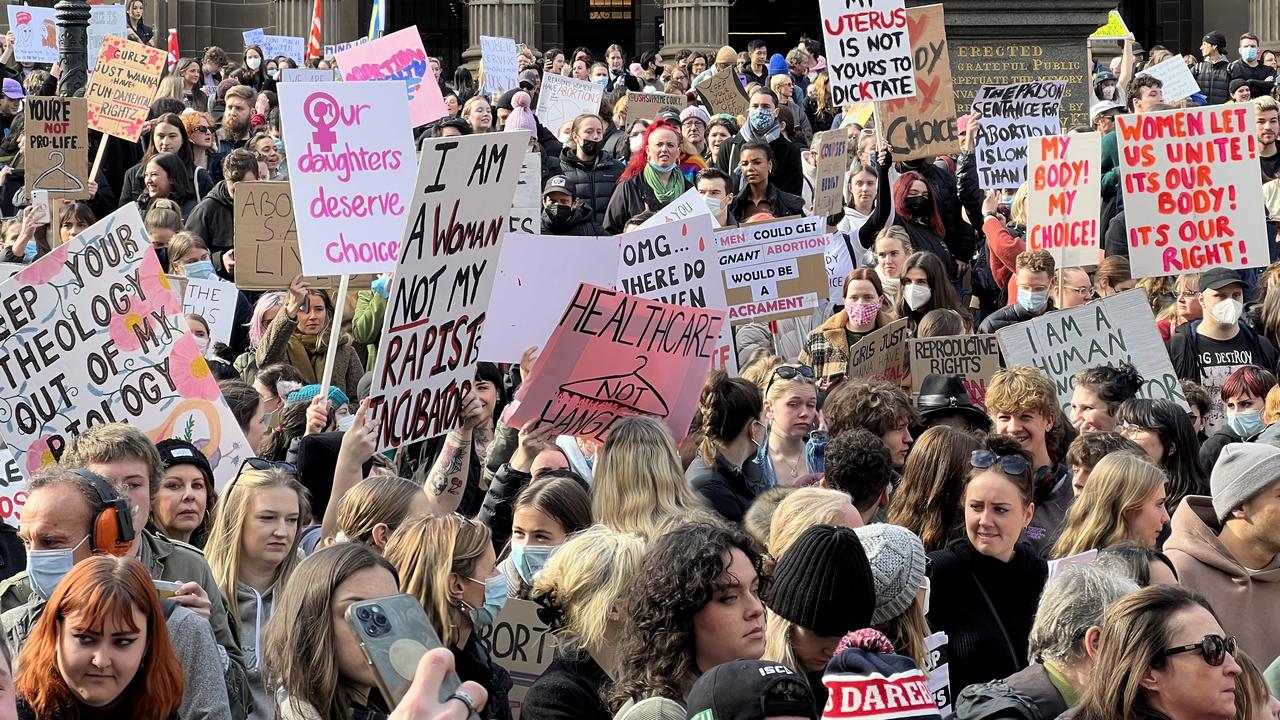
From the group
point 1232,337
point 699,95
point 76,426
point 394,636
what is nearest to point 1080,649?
point 394,636

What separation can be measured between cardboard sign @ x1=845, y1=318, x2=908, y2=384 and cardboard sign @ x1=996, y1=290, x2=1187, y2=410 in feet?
1.61

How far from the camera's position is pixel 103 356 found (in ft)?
22.2

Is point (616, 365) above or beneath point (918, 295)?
beneath

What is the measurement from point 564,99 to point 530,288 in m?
9.45

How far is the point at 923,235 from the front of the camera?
37.4ft

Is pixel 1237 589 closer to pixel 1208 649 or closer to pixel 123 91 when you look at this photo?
pixel 1208 649

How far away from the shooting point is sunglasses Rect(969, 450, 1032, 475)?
18.5 ft

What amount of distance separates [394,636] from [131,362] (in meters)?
3.43

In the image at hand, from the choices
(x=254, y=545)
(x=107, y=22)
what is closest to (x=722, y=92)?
(x=107, y=22)

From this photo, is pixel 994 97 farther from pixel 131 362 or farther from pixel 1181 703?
pixel 1181 703

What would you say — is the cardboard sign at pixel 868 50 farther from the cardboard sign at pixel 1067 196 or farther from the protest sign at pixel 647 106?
the protest sign at pixel 647 106

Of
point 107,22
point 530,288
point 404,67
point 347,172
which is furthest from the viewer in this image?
point 107,22

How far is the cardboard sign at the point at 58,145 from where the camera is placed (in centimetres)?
1268

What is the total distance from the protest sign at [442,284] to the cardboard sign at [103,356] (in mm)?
687
